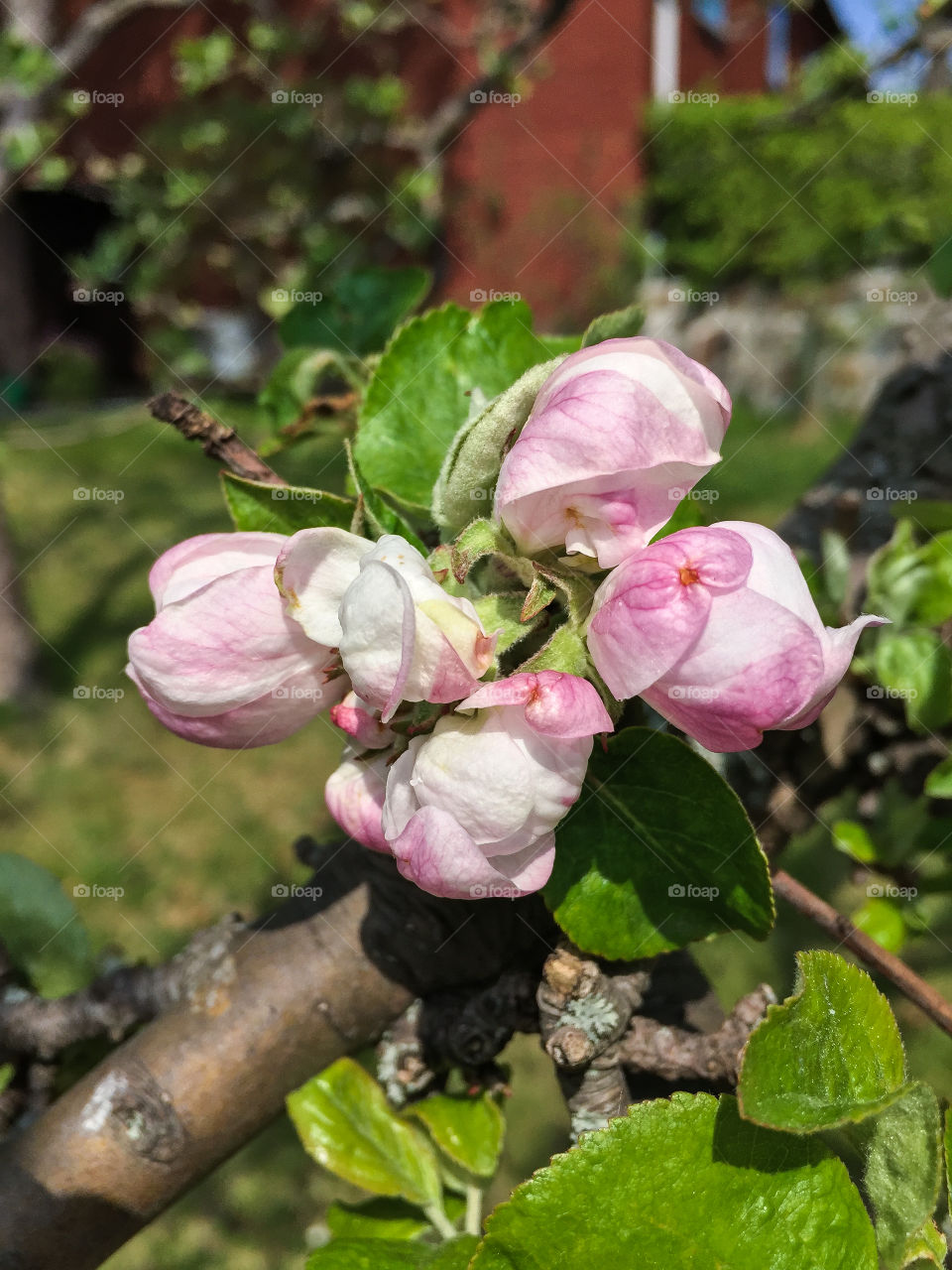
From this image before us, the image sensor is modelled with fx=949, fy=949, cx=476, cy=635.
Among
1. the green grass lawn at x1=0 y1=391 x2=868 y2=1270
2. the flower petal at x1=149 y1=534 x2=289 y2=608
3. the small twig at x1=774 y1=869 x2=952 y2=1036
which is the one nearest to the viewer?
the flower petal at x1=149 y1=534 x2=289 y2=608

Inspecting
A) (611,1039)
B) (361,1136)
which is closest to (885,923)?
(611,1039)

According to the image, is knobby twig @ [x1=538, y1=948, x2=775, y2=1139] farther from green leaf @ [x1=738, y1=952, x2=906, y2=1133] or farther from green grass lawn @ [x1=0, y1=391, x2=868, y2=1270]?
green grass lawn @ [x1=0, y1=391, x2=868, y2=1270]

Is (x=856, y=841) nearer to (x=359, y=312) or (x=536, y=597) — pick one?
(x=536, y=597)

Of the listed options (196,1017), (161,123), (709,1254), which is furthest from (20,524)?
(709,1254)

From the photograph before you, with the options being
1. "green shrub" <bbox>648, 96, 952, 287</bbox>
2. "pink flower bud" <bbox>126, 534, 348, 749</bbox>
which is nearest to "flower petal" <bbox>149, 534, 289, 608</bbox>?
"pink flower bud" <bbox>126, 534, 348, 749</bbox>

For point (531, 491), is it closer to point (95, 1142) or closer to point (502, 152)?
point (95, 1142)

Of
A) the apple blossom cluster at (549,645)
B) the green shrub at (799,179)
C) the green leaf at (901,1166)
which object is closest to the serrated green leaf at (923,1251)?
the green leaf at (901,1166)
